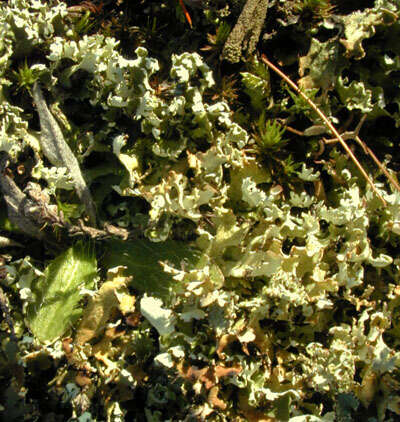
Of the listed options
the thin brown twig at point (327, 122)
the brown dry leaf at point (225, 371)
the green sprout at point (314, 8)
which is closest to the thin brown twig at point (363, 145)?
the thin brown twig at point (327, 122)

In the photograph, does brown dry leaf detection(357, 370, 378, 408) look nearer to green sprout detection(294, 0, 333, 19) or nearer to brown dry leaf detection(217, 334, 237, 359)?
brown dry leaf detection(217, 334, 237, 359)

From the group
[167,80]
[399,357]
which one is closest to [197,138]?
[167,80]

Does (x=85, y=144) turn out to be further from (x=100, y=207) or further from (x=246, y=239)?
(x=246, y=239)

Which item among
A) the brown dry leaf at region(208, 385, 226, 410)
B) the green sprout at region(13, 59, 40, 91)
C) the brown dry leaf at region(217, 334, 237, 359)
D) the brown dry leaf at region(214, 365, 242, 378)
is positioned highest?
the green sprout at region(13, 59, 40, 91)

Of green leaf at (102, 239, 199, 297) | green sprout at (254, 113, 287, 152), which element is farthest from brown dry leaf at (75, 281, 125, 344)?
green sprout at (254, 113, 287, 152)

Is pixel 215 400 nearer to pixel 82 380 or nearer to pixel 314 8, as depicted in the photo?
pixel 82 380

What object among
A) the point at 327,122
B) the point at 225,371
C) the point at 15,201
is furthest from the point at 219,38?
the point at 225,371

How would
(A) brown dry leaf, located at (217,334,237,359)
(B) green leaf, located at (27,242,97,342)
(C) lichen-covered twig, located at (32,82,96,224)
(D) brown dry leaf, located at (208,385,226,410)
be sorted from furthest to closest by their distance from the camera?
(C) lichen-covered twig, located at (32,82,96,224) → (B) green leaf, located at (27,242,97,342) → (A) brown dry leaf, located at (217,334,237,359) → (D) brown dry leaf, located at (208,385,226,410)
